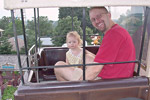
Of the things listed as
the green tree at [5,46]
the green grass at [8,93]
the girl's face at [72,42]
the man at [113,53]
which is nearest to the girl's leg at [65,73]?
the man at [113,53]

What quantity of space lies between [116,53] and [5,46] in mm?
17764

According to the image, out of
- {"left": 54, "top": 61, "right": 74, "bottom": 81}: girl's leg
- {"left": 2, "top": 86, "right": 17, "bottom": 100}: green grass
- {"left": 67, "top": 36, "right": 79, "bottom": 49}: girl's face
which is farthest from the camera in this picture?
{"left": 2, "top": 86, "right": 17, "bottom": 100}: green grass

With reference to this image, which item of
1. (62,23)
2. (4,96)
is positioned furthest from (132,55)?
(62,23)

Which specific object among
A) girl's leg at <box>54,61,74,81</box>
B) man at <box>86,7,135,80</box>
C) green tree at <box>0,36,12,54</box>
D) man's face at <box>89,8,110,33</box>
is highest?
man's face at <box>89,8,110,33</box>

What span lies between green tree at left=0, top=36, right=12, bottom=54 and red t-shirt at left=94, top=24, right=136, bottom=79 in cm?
1680

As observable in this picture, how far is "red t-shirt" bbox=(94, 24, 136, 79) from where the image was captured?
1646mm

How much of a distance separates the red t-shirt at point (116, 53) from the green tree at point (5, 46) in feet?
55.1

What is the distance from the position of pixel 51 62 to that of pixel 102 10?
1556mm

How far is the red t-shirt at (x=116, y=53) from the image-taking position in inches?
64.8

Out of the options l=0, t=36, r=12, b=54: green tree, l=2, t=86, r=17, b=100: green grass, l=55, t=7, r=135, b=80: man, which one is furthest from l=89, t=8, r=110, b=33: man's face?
l=0, t=36, r=12, b=54: green tree

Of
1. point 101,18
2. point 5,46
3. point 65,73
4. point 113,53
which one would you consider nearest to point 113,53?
point 113,53

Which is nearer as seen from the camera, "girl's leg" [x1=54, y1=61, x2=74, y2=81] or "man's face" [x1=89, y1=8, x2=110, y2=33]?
"man's face" [x1=89, y1=8, x2=110, y2=33]

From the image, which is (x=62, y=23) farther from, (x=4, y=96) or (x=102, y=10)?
(x=102, y=10)

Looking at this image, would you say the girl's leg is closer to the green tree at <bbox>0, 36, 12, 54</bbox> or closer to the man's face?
the man's face
